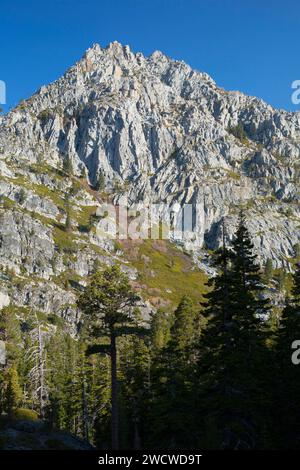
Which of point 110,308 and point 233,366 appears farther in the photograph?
point 110,308

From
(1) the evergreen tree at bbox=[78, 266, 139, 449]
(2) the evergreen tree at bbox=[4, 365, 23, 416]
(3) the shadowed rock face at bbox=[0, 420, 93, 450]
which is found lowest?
(3) the shadowed rock face at bbox=[0, 420, 93, 450]

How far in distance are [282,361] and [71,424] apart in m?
58.6

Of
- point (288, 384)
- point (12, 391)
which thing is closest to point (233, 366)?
point (288, 384)

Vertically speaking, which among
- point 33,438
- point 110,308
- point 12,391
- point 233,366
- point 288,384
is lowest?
point 33,438

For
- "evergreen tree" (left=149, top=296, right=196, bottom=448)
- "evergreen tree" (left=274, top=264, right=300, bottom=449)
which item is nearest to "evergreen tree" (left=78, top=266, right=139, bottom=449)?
"evergreen tree" (left=149, top=296, right=196, bottom=448)

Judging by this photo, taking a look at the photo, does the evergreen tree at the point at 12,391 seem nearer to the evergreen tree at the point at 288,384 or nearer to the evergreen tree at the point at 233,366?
the evergreen tree at the point at 233,366

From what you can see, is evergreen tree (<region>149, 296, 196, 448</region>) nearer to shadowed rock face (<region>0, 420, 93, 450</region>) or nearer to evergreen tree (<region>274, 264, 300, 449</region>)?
shadowed rock face (<region>0, 420, 93, 450</region>)

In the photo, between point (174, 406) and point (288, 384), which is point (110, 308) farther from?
point (288, 384)

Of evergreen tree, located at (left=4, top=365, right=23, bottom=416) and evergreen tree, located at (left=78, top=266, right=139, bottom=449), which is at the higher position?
evergreen tree, located at (left=78, top=266, right=139, bottom=449)

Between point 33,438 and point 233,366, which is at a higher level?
point 233,366

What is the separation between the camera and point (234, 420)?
33.6m

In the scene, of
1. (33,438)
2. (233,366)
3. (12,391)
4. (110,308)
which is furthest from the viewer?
(12,391)

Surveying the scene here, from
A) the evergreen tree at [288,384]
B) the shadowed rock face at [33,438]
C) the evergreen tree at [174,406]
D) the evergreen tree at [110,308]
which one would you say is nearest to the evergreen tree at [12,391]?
the shadowed rock face at [33,438]
